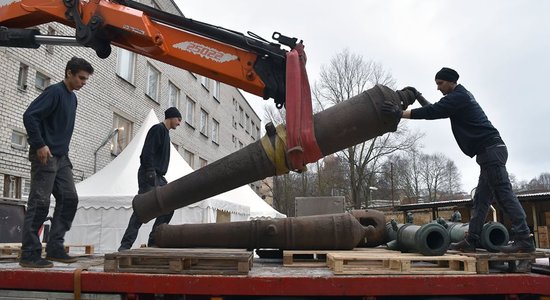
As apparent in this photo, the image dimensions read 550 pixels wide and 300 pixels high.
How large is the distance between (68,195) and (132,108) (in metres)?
14.1

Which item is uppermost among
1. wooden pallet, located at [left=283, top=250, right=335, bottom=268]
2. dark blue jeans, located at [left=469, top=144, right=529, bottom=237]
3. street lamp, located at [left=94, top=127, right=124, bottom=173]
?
street lamp, located at [left=94, top=127, right=124, bottom=173]

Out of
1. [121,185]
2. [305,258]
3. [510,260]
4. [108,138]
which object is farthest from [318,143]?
[108,138]

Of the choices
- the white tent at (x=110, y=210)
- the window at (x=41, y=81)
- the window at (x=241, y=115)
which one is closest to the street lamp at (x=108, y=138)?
the white tent at (x=110, y=210)

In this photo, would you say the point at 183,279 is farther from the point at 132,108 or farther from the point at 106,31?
the point at 132,108

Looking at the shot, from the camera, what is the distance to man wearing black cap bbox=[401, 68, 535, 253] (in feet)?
14.8

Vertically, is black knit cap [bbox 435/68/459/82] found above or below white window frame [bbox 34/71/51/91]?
below

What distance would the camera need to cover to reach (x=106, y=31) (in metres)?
4.81

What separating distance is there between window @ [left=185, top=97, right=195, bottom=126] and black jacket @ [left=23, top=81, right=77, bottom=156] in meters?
20.9

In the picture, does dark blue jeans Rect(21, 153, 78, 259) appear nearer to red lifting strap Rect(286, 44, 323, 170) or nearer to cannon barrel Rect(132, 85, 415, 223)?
cannon barrel Rect(132, 85, 415, 223)

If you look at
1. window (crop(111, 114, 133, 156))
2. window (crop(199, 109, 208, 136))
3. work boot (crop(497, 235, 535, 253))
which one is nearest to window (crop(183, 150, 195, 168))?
window (crop(199, 109, 208, 136))

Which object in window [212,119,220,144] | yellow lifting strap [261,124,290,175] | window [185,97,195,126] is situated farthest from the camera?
window [212,119,220,144]

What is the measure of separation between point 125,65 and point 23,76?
636 centimetres

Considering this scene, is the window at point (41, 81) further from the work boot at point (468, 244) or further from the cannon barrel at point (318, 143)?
the work boot at point (468, 244)

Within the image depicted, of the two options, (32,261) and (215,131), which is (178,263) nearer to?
(32,261)
